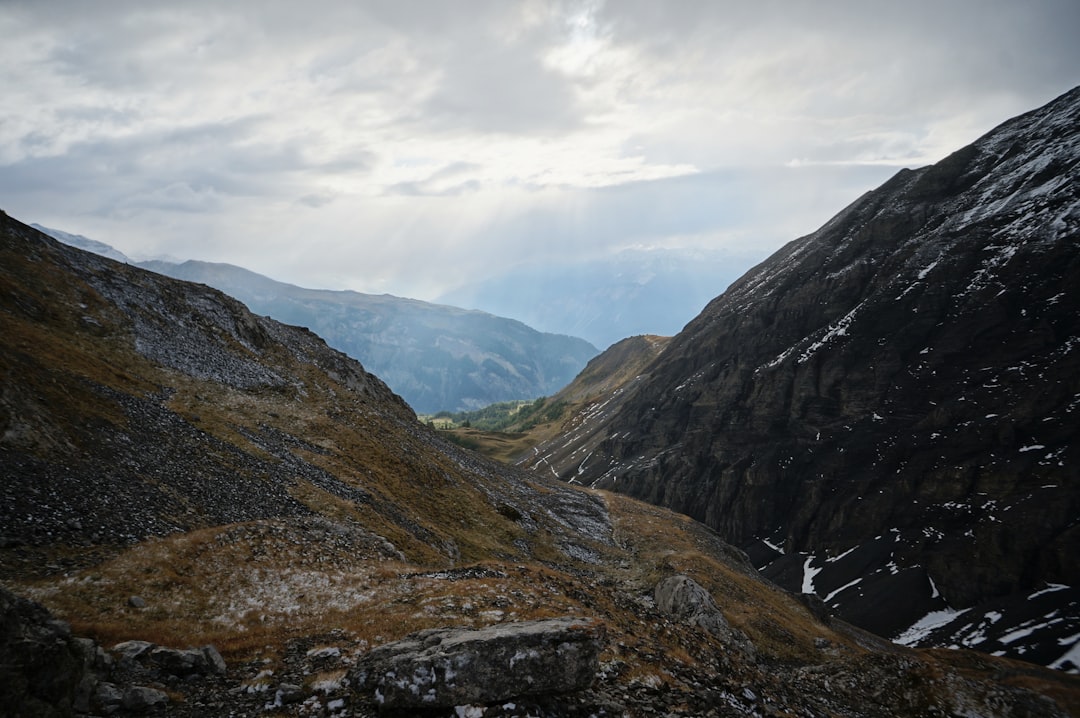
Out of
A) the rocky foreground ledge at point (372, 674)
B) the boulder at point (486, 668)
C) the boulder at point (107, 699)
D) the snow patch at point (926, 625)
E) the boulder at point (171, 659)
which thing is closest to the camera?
the boulder at point (107, 699)

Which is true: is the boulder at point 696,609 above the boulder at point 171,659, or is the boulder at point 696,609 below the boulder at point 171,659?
below

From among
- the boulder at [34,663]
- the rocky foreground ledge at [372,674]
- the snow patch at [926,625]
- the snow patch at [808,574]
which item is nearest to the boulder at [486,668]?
the rocky foreground ledge at [372,674]

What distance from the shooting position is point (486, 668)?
12297 millimetres

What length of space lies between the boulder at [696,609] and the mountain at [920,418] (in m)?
78.6

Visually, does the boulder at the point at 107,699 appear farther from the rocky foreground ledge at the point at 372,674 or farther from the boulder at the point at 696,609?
the boulder at the point at 696,609

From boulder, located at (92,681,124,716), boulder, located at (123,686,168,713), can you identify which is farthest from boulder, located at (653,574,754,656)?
boulder, located at (92,681,124,716)

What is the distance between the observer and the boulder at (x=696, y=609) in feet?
116

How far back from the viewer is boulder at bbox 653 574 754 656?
35.4m

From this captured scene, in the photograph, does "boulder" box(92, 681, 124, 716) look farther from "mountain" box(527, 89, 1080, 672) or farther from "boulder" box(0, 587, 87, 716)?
"mountain" box(527, 89, 1080, 672)

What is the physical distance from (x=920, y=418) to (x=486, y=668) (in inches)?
6187

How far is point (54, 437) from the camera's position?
2394 cm

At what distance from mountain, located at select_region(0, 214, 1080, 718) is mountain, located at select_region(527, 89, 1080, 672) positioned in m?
69.6

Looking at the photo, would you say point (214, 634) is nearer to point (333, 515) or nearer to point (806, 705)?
point (333, 515)

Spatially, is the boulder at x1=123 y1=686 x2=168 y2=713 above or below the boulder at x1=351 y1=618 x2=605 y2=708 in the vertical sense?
below
